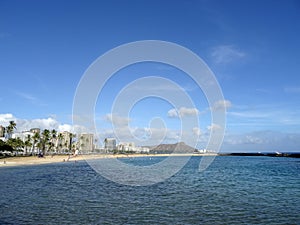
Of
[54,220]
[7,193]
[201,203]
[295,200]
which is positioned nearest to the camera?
[54,220]

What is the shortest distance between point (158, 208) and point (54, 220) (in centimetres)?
865

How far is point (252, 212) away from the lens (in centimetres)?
2398

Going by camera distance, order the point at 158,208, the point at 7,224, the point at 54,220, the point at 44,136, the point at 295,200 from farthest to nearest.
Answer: the point at 44,136 → the point at 295,200 → the point at 158,208 → the point at 54,220 → the point at 7,224

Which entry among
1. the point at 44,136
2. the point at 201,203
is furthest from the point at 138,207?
the point at 44,136

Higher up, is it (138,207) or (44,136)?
(44,136)

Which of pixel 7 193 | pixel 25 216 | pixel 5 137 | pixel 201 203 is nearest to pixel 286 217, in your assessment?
pixel 201 203

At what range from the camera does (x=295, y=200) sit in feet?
98.8

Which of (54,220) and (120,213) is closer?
(54,220)

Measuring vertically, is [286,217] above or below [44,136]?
below

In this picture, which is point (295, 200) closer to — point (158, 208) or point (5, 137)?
point (158, 208)

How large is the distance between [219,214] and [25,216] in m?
14.6

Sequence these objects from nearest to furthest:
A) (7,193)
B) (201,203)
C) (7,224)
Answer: (7,224)
(201,203)
(7,193)

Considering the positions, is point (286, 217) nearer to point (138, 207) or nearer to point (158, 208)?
point (158, 208)

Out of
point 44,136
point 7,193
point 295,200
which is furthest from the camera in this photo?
point 44,136
